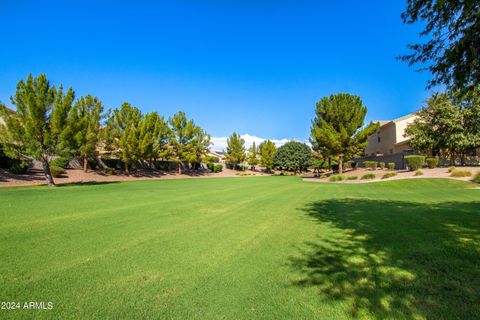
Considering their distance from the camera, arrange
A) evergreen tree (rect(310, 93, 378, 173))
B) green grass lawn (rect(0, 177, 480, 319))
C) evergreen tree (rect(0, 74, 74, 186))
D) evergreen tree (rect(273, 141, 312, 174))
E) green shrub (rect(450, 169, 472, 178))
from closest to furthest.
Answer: green grass lawn (rect(0, 177, 480, 319)) → evergreen tree (rect(0, 74, 74, 186)) → green shrub (rect(450, 169, 472, 178)) → evergreen tree (rect(310, 93, 378, 173)) → evergreen tree (rect(273, 141, 312, 174))

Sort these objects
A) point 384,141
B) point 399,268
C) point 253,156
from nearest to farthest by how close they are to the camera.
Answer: point 399,268
point 384,141
point 253,156

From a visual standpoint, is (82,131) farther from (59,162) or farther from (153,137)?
(153,137)

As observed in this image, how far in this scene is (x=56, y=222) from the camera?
264 inches

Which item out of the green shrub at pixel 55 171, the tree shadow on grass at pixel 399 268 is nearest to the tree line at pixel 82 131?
the green shrub at pixel 55 171

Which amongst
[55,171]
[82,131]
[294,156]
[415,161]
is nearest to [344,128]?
[415,161]

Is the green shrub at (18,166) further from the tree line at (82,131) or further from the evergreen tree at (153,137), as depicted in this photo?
the evergreen tree at (153,137)

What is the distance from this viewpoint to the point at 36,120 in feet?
63.2

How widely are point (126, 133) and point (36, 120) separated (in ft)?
46.7

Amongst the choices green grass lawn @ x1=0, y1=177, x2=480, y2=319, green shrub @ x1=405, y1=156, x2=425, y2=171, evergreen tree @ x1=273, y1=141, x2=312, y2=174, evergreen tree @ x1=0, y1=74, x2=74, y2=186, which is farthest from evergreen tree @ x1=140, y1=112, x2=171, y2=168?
green shrub @ x1=405, y1=156, x2=425, y2=171

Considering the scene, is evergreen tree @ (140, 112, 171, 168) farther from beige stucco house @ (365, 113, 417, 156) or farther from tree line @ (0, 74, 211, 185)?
beige stucco house @ (365, 113, 417, 156)

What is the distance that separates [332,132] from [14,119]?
30.2 m

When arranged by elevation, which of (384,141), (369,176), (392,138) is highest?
(392,138)

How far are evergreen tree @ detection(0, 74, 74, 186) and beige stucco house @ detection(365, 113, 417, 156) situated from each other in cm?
3855

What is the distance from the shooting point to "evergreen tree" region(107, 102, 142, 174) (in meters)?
32.8
